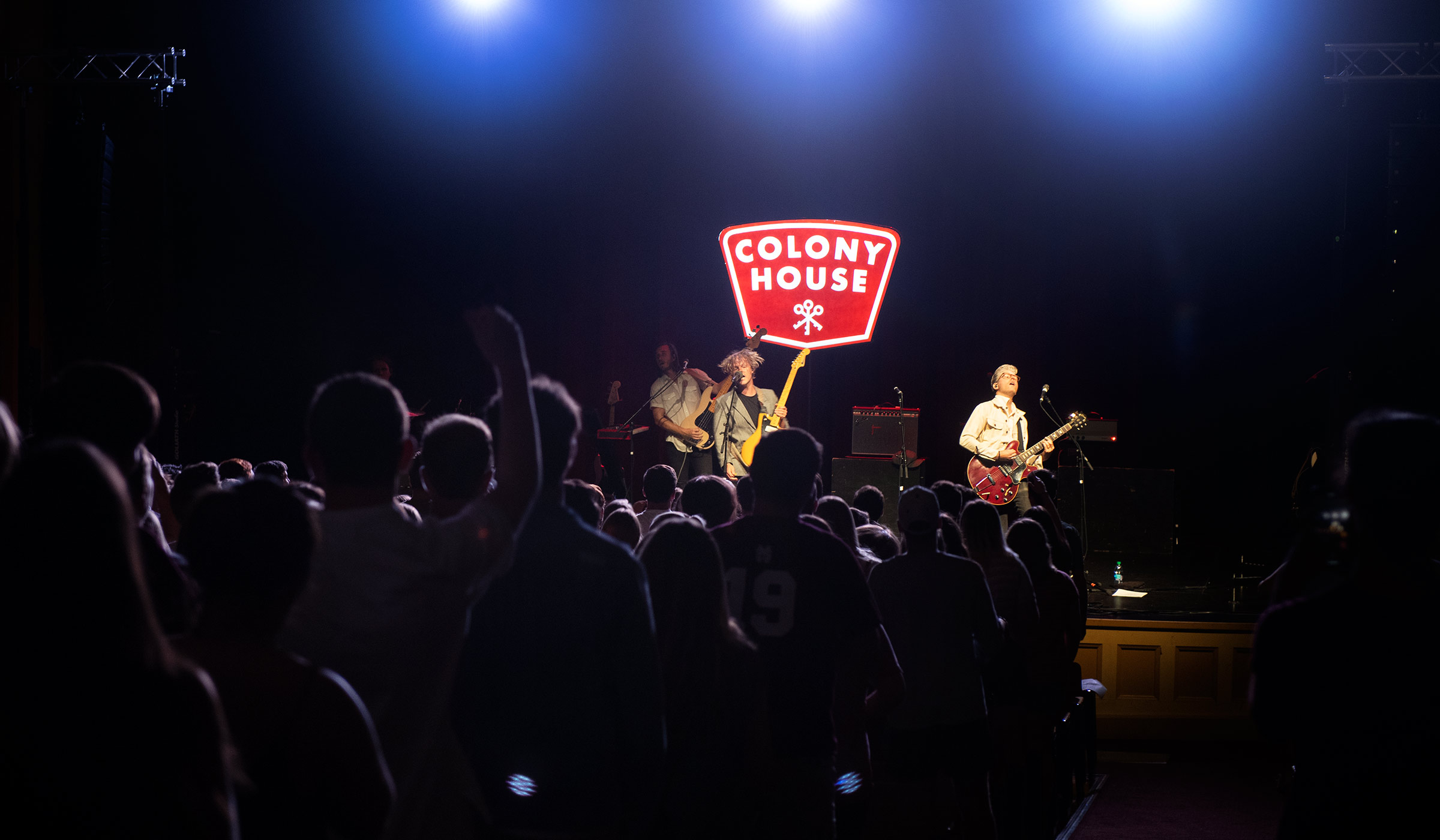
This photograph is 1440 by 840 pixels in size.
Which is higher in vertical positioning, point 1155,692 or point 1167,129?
point 1167,129

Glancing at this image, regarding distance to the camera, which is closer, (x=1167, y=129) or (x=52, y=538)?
(x=52, y=538)

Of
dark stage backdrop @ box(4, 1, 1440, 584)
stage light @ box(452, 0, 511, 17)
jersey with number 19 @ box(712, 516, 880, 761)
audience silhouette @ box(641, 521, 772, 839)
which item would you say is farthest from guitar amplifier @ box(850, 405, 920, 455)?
audience silhouette @ box(641, 521, 772, 839)

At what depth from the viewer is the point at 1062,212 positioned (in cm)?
1198

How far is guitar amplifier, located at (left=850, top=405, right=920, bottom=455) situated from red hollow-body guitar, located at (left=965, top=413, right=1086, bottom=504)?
80 centimetres

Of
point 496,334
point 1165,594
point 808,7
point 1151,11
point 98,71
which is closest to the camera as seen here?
point 496,334

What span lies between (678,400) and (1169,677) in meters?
5.54

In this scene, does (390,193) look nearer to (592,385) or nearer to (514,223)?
(514,223)

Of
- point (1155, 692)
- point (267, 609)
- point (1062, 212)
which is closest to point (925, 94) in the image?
point (1062, 212)

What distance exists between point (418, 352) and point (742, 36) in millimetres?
5142

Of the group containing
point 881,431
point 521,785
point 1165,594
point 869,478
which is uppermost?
point 881,431

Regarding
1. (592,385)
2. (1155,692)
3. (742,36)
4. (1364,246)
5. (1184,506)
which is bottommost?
(1155,692)

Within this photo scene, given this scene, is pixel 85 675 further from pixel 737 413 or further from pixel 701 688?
pixel 737 413

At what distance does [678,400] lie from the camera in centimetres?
1089

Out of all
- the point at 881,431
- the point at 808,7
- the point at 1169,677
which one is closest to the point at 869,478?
the point at 881,431
